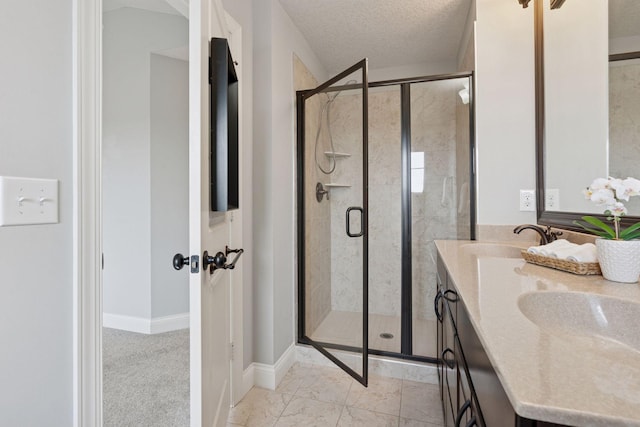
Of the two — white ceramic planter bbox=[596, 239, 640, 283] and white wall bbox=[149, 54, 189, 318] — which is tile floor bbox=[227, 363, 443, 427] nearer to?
white ceramic planter bbox=[596, 239, 640, 283]

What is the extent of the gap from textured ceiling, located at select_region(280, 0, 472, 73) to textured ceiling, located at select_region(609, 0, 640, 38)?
119 centimetres

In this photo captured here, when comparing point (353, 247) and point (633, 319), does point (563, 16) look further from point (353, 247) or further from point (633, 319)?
point (353, 247)

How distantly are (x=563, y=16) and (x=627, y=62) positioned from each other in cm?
67

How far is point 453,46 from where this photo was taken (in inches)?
105

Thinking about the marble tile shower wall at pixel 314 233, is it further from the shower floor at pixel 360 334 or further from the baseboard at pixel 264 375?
the baseboard at pixel 264 375

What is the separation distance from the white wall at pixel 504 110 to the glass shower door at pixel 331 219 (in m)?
0.74

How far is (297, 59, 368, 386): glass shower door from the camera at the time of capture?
6.93ft

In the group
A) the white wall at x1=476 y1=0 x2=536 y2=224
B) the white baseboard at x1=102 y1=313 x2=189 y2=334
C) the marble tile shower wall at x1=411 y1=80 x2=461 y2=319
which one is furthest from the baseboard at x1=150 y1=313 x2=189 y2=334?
the white wall at x1=476 y1=0 x2=536 y2=224

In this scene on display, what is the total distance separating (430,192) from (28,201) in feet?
7.78

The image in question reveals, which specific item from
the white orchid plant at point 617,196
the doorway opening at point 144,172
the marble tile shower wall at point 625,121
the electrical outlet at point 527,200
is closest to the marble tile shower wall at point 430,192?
the electrical outlet at point 527,200

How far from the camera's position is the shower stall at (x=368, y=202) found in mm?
2146

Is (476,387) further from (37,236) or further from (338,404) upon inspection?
(338,404)

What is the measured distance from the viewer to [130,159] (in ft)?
8.90

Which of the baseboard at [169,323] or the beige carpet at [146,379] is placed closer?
the beige carpet at [146,379]
